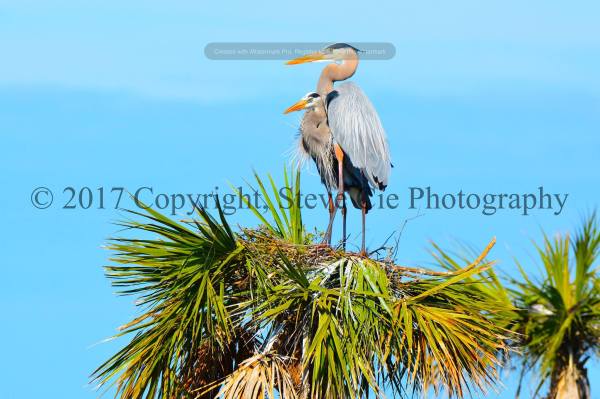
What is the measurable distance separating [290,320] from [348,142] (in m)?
3.12

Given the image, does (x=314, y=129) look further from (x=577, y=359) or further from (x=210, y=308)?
(x=577, y=359)

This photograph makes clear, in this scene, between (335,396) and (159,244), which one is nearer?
(335,396)

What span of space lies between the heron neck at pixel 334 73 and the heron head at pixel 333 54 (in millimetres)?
64

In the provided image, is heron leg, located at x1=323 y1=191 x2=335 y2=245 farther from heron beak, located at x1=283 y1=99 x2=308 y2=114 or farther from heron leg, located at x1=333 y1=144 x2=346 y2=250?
heron beak, located at x1=283 y1=99 x2=308 y2=114

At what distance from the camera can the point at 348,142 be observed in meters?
12.7

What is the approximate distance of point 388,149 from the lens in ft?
41.9

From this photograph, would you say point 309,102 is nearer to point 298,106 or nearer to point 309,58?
point 298,106

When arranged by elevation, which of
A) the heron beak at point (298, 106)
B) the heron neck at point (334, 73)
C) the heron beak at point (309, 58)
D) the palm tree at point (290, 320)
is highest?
the heron beak at point (309, 58)

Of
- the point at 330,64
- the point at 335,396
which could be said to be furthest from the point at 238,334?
the point at 330,64

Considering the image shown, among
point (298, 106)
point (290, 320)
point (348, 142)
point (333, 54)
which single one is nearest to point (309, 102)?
point (298, 106)

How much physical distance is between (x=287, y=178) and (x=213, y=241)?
171 centimetres

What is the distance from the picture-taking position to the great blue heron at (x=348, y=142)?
41.3 ft

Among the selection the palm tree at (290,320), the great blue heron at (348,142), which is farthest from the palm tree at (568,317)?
the great blue heron at (348,142)

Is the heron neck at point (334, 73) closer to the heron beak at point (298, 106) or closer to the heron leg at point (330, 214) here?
the heron beak at point (298, 106)
